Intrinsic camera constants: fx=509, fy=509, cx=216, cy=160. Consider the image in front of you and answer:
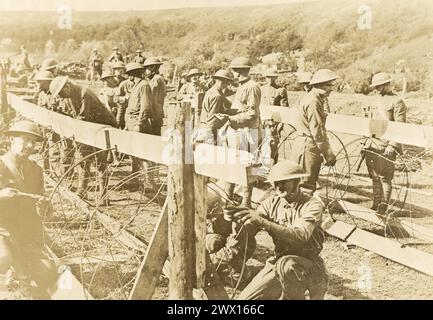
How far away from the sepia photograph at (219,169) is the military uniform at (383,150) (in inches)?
0.9

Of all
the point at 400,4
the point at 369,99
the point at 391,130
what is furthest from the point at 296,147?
the point at 369,99

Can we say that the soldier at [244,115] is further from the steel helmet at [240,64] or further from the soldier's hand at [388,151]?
the soldier's hand at [388,151]

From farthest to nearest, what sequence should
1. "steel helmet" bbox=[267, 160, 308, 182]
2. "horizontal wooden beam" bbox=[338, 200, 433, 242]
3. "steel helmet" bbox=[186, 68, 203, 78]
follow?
"steel helmet" bbox=[186, 68, 203, 78] < "horizontal wooden beam" bbox=[338, 200, 433, 242] < "steel helmet" bbox=[267, 160, 308, 182]

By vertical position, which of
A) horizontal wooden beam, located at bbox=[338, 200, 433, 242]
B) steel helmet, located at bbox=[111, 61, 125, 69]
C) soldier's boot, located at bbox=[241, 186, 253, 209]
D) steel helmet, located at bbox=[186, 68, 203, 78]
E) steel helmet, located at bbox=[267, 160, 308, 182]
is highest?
steel helmet, located at bbox=[111, 61, 125, 69]

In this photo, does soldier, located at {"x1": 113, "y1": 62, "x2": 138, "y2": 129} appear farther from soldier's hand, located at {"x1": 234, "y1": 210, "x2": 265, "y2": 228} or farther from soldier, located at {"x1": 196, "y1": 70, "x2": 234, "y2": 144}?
soldier's hand, located at {"x1": 234, "y1": 210, "x2": 265, "y2": 228}

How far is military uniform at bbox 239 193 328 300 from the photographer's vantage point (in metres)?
4.84

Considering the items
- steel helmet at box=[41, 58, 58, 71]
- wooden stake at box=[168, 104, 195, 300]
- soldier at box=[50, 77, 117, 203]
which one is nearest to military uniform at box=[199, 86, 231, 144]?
soldier at box=[50, 77, 117, 203]

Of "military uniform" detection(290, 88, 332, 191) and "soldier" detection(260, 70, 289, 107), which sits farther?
"soldier" detection(260, 70, 289, 107)

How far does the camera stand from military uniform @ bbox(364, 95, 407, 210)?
7715mm

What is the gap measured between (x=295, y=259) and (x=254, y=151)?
355 centimetres

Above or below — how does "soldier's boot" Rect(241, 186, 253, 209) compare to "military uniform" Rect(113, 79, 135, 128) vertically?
below

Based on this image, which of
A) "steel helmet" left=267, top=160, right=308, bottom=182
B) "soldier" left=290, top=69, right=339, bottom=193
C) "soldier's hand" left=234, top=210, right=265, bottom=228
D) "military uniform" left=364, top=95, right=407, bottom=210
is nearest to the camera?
"soldier's hand" left=234, top=210, right=265, bottom=228

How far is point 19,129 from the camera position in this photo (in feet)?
19.1
